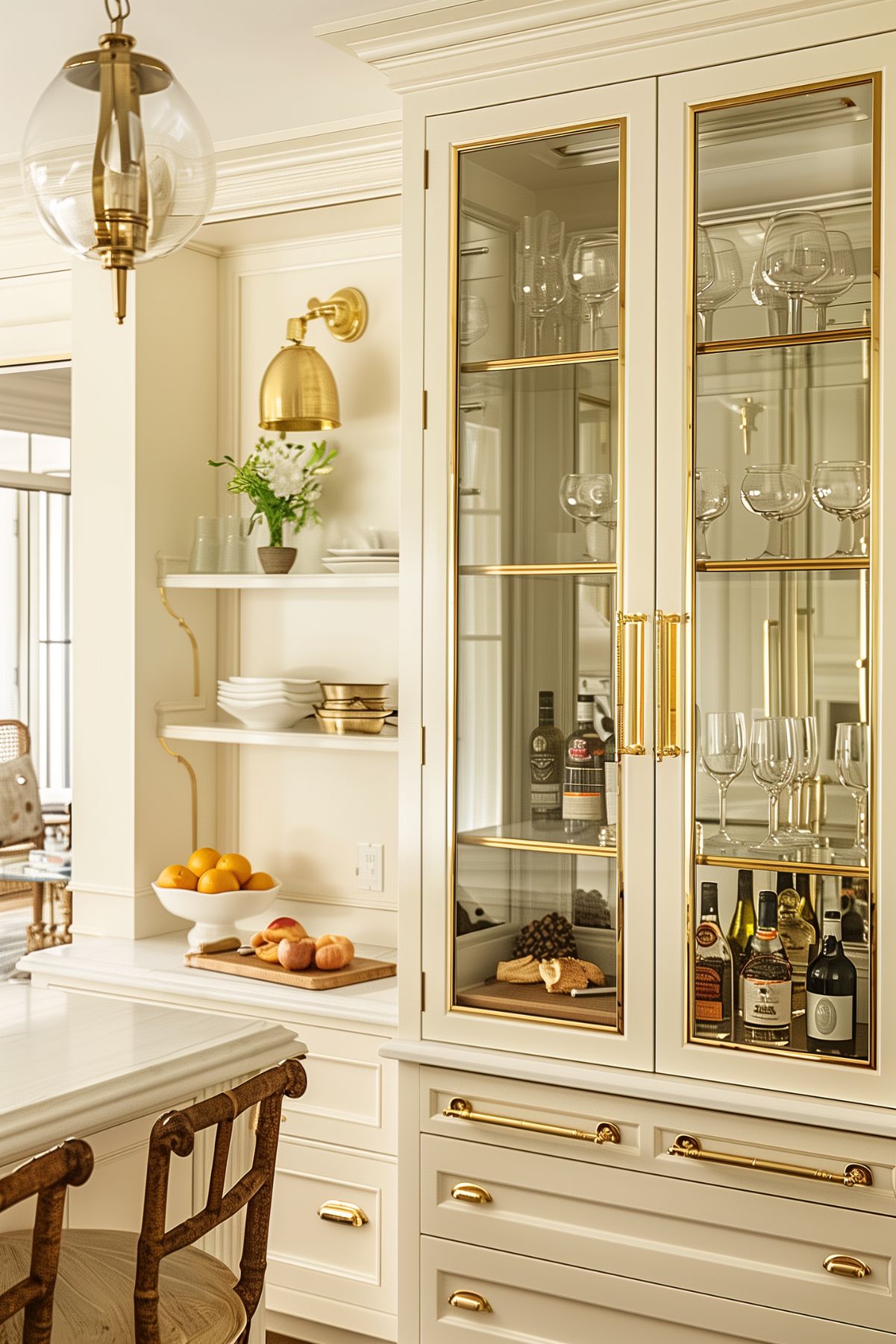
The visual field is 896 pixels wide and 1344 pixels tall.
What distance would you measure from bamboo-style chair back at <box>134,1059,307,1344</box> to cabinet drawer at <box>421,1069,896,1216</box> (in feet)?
2.92

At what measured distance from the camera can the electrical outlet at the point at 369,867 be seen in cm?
337

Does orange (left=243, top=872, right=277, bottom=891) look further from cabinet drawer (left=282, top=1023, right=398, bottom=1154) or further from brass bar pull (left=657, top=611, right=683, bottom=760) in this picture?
brass bar pull (left=657, top=611, right=683, bottom=760)

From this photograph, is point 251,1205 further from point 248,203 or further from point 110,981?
point 248,203

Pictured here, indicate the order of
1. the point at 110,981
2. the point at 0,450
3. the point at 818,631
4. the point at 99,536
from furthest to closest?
the point at 0,450, the point at 99,536, the point at 110,981, the point at 818,631

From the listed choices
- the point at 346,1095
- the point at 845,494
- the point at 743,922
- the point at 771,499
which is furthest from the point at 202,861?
the point at 845,494

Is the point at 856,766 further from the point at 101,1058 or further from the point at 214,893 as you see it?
the point at 214,893

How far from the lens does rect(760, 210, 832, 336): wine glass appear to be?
7.57ft

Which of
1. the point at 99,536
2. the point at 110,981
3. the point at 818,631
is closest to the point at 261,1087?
the point at 818,631

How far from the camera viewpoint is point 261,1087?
1.54 meters

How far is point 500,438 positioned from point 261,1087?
1419 mm

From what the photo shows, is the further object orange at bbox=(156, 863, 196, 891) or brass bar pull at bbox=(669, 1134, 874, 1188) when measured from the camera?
orange at bbox=(156, 863, 196, 891)

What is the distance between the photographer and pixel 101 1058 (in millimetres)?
1723

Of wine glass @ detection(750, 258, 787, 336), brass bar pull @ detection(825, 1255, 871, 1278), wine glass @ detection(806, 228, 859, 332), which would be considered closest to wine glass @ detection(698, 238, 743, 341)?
wine glass @ detection(750, 258, 787, 336)

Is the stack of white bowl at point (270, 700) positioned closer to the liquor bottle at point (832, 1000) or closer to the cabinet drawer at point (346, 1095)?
the cabinet drawer at point (346, 1095)
